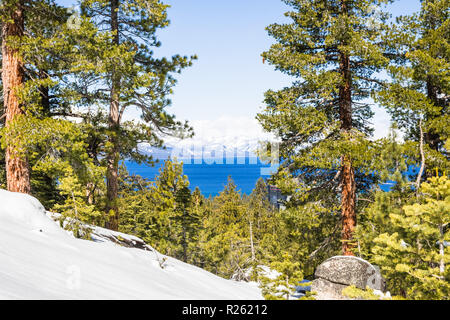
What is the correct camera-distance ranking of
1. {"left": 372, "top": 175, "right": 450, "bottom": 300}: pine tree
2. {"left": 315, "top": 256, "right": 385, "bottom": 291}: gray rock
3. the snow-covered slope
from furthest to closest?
{"left": 315, "top": 256, "right": 385, "bottom": 291}: gray rock
{"left": 372, "top": 175, "right": 450, "bottom": 300}: pine tree
the snow-covered slope

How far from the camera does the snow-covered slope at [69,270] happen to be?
143 inches

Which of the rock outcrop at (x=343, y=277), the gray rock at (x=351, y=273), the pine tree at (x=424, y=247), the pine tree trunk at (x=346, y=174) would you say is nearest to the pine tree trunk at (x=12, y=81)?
the pine tree at (x=424, y=247)

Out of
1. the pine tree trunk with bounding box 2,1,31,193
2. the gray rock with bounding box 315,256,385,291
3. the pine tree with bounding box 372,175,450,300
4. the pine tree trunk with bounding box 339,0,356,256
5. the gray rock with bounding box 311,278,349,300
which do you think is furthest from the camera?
the gray rock with bounding box 311,278,349,300

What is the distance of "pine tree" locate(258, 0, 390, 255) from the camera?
32.7 feet

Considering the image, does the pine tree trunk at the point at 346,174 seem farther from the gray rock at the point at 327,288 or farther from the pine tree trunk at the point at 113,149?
the pine tree trunk at the point at 113,149

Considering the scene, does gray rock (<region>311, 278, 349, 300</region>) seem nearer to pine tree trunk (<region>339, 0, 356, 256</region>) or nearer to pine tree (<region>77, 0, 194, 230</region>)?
pine tree trunk (<region>339, 0, 356, 256</region>)

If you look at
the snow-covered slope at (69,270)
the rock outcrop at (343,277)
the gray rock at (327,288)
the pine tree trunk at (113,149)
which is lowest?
the gray rock at (327,288)

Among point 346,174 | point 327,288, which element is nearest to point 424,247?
point 346,174

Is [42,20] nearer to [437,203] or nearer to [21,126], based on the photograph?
[21,126]

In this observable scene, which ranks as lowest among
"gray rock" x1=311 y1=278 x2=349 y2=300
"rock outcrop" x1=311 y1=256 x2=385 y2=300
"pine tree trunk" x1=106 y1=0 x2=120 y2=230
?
"gray rock" x1=311 y1=278 x2=349 y2=300

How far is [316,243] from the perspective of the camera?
1385cm

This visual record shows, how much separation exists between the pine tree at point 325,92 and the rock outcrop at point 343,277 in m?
0.50

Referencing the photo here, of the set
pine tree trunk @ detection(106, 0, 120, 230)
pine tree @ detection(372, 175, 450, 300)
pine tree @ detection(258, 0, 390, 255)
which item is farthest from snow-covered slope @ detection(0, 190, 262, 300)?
pine tree @ detection(258, 0, 390, 255)
